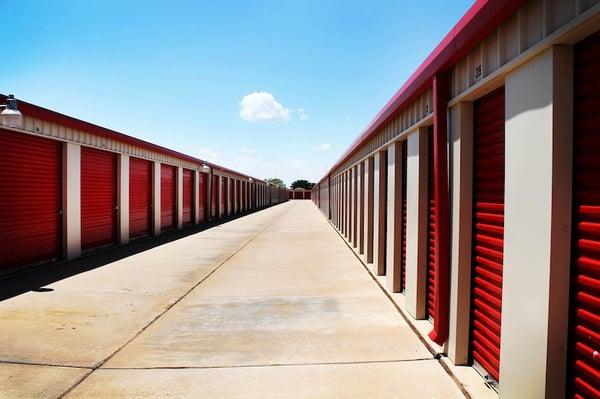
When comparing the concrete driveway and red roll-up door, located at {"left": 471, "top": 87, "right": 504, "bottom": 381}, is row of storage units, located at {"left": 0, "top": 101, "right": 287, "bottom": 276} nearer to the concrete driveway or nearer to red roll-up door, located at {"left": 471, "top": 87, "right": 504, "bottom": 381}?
the concrete driveway

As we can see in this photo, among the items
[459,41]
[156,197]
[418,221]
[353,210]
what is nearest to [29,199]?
[156,197]

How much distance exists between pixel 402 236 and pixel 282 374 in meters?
3.79

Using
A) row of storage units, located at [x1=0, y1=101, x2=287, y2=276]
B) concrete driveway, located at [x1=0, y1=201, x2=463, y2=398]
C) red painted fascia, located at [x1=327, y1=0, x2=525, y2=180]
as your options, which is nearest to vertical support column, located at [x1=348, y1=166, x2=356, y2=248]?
concrete driveway, located at [x1=0, y1=201, x2=463, y2=398]

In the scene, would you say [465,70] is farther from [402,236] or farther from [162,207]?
[162,207]

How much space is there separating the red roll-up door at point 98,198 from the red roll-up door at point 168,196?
455 cm

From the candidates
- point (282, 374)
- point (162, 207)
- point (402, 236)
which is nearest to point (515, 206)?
point (282, 374)

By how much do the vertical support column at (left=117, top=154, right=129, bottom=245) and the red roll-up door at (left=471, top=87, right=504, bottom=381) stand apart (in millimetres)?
12312

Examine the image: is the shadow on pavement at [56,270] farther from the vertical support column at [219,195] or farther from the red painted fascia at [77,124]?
the vertical support column at [219,195]

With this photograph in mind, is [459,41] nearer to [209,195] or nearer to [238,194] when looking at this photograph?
[209,195]

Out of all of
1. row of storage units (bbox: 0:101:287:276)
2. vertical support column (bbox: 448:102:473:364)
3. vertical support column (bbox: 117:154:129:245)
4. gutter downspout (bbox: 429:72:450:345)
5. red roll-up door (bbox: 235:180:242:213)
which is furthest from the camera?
red roll-up door (bbox: 235:180:242:213)

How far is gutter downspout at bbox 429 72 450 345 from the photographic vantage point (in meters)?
4.53

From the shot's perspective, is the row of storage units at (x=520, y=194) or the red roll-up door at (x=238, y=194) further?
the red roll-up door at (x=238, y=194)

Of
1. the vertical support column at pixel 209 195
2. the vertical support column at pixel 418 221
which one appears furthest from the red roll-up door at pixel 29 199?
the vertical support column at pixel 209 195

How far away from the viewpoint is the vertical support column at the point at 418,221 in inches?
223
